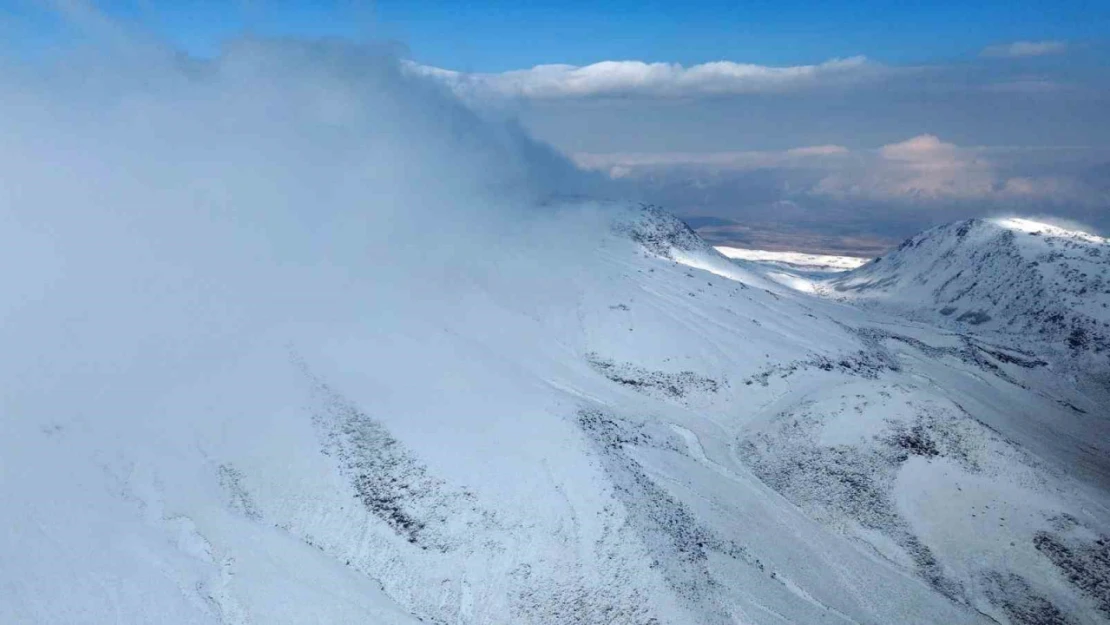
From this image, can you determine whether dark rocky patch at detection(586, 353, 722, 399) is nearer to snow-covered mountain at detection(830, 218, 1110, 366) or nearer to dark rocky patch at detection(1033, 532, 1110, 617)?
dark rocky patch at detection(1033, 532, 1110, 617)

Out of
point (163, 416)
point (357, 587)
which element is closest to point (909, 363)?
point (357, 587)

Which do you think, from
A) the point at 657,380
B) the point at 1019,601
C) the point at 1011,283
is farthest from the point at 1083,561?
the point at 1011,283

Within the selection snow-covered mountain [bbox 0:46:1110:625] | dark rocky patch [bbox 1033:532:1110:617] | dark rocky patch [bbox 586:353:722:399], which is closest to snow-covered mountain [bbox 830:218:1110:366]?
snow-covered mountain [bbox 0:46:1110:625]

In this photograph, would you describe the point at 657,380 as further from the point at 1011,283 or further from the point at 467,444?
the point at 1011,283

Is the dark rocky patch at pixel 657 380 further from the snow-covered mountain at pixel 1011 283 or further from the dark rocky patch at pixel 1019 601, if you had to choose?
the snow-covered mountain at pixel 1011 283

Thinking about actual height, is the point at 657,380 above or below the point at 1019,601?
above

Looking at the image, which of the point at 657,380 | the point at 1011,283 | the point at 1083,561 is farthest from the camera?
the point at 1011,283

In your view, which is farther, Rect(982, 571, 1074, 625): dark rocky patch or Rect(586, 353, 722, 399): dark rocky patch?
Rect(586, 353, 722, 399): dark rocky patch

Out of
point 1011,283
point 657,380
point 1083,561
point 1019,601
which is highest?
point 1011,283

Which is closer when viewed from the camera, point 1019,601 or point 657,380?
point 1019,601
